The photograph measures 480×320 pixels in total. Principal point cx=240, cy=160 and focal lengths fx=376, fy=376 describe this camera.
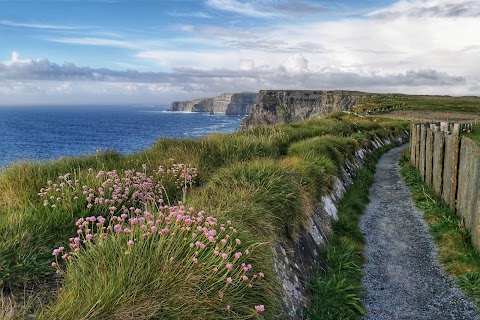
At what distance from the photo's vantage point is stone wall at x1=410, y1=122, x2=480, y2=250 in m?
8.74

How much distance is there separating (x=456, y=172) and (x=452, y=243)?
2851 millimetres

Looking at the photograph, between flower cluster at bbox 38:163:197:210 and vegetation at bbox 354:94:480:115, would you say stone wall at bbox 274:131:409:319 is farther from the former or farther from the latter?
vegetation at bbox 354:94:480:115

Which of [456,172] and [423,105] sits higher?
[423,105]

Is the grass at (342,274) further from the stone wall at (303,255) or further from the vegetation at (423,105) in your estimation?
the vegetation at (423,105)

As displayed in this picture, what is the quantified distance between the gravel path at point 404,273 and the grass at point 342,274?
9.2 inches

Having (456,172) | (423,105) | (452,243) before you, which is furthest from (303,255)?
(423,105)

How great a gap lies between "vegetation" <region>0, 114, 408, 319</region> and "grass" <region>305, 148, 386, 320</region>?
1011 mm

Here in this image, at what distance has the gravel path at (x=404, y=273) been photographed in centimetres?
657

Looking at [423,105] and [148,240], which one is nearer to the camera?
[148,240]

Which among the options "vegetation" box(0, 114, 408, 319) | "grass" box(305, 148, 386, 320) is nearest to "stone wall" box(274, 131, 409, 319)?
"grass" box(305, 148, 386, 320)

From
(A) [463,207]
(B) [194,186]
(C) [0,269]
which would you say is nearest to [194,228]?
(C) [0,269]

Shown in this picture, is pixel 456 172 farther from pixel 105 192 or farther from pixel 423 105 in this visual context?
pixel 423 105

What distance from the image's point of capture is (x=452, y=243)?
898cm

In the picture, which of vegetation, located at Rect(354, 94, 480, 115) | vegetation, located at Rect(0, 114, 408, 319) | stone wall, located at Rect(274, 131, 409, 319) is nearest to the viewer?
vegetation, located at Rect(0, 114, 408, 319)
